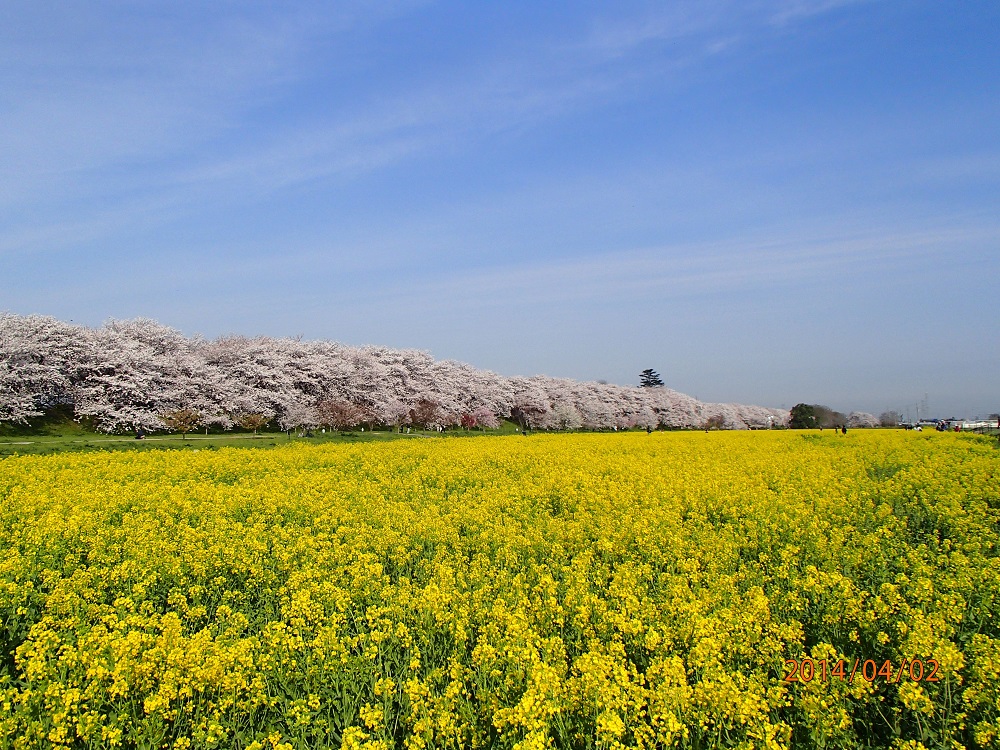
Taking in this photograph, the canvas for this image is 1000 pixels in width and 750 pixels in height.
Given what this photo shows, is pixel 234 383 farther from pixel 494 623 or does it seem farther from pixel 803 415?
pixel 803 415

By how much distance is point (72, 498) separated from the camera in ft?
43.4

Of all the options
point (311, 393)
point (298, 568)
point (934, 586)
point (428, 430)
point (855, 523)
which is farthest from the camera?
point (428, 430)

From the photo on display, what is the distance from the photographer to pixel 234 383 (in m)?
58.2

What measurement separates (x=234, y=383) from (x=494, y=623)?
57.1m

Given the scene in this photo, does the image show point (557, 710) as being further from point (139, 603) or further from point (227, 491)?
point (227, 491)

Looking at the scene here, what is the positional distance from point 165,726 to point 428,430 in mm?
69849

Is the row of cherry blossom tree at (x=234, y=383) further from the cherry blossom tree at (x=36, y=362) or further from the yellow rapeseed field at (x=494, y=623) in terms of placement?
the yellow rapeseed field at (x=494, y=623)

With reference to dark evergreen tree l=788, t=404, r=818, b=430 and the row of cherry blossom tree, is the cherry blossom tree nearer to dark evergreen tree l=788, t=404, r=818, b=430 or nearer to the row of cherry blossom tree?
the row of cherry blossom tree

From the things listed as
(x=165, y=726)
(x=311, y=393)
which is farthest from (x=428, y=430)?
(x=165, y=726)

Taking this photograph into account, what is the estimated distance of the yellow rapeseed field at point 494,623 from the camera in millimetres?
4910

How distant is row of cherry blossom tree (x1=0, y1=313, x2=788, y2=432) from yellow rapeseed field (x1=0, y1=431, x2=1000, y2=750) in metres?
37.0

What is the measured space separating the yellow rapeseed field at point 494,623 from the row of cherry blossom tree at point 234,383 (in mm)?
36982

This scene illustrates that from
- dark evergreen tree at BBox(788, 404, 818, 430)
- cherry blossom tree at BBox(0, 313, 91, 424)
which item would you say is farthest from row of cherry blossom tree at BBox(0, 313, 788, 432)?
dark evergreen tree at BBox(788, 404, 818, 430)

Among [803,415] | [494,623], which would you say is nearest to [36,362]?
[494,623]
